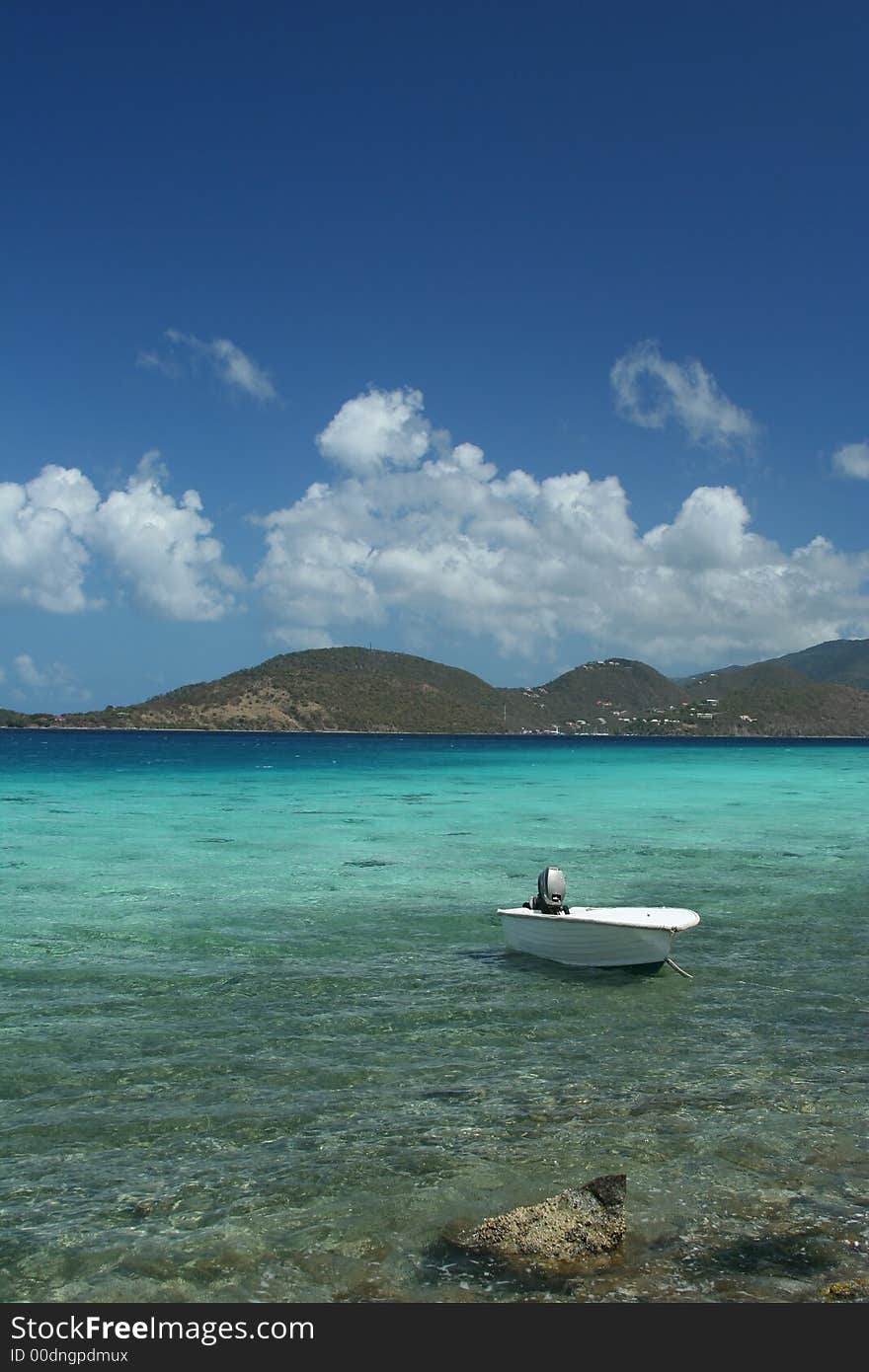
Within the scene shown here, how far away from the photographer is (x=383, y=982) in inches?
550

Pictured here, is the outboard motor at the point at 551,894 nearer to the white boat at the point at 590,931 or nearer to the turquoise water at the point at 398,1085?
the white boat at the point at 590,931

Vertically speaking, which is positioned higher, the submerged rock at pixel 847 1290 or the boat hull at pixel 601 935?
the boat hull at pixel 601 935

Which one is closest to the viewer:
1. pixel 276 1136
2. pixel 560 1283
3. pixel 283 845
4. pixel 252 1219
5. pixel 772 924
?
pixel 560 1283

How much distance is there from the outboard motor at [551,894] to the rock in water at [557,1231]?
8.53 m

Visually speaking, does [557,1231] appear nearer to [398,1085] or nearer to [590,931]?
[398,1085]

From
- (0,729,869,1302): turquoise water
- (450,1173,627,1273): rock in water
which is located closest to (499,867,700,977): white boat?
(0,729,869,1302): turquoise water

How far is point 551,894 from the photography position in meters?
15.7

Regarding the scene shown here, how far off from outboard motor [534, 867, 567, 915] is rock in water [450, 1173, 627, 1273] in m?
8.53

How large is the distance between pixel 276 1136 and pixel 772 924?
12.3 m

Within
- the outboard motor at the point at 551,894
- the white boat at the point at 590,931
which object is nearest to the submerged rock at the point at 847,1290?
the white boat at the point at 590,931

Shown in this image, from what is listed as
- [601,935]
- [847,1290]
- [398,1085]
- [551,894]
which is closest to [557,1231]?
[847,1290]

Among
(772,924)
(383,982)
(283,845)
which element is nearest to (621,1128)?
(383,982)

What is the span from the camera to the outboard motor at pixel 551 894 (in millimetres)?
15531
